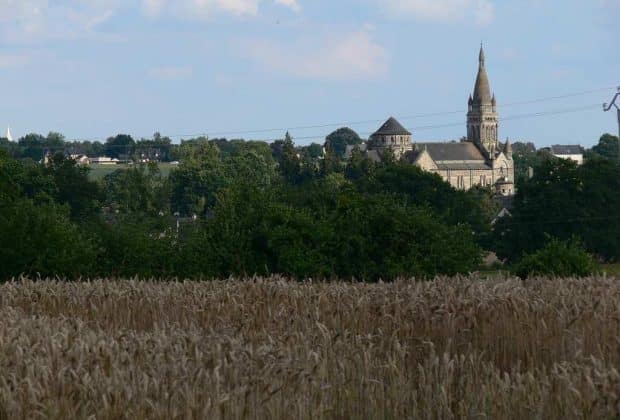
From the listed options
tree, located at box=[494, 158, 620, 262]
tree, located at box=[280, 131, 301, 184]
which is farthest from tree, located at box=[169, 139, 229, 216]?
tree, located at box=[494, 158, 620, 262]

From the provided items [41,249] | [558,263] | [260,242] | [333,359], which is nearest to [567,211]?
[260,242]

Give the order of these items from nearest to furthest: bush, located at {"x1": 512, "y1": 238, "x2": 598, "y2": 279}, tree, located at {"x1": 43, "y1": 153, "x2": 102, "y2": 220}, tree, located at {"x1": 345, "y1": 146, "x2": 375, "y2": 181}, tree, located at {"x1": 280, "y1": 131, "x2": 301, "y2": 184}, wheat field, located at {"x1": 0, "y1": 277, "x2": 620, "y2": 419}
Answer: wheat field, located at {"x1": 0, "y1": 277, "x2": 620, "y2": 419}
bush, located at {"x1": 512, "y1": 238, "x2": 598, "y2": 279}
tree, located at {"x1": 43, "y1": 153, "x2": 102, "y2": 220}
tree, located at {"x1": 345, "y1": 146, "x2": 375, "y2": 181}
tree, located at {"x1": 280, "y1": 131, "x2": 301, "y2": 184}

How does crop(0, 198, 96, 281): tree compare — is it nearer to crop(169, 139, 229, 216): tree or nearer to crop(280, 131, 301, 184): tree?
crop(169, 139, 229, 216): tree

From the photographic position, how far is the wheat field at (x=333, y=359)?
35.3 ft

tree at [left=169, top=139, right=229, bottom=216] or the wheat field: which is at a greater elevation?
the wheat field

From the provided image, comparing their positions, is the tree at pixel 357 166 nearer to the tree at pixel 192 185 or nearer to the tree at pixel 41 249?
the tree at pixel 192 185

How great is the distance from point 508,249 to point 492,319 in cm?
7341

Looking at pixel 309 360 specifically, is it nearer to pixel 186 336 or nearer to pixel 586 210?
pixel 186 336

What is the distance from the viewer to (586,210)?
3519 inches

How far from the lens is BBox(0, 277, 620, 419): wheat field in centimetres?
1075

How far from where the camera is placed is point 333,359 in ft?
42.6

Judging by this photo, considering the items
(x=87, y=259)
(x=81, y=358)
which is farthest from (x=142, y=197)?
(x=81, y=358)

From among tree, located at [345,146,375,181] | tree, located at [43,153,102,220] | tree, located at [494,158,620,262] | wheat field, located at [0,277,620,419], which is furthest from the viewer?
tree, located at [345,146,375,181]

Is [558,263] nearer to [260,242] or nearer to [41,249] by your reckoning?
[260,242]
